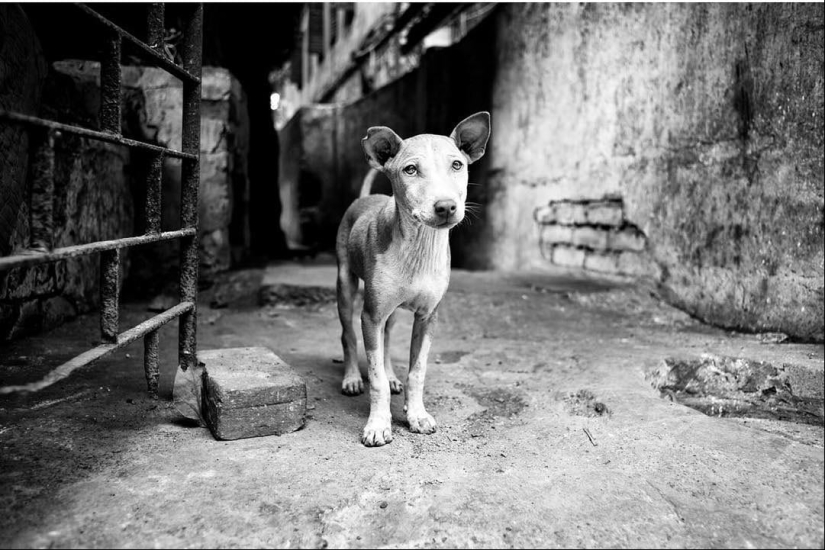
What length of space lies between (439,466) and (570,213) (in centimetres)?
412

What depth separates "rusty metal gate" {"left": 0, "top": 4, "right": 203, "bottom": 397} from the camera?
5.84ft

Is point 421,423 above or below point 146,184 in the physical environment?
below

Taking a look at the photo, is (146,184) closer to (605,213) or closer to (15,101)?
(15,101)

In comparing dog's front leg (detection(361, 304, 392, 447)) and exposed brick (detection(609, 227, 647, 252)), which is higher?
exposed brick (detection(609, 227, 647, 252))

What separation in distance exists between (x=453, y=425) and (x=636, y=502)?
903mm

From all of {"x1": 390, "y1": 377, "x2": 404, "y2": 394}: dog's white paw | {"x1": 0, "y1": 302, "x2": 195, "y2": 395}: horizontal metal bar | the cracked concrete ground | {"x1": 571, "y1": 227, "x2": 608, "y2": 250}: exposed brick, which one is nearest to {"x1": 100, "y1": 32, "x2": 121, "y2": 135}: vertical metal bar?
{"x1": 0, "y1": 302, "x2": 195, "y2": 395}: horizontal metal bar

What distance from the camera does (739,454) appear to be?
Answer: 2.10 m

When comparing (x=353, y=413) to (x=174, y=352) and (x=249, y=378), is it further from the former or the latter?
(x=174, y=352)

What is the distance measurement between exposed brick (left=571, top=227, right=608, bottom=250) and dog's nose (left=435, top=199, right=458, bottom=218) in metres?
3.46

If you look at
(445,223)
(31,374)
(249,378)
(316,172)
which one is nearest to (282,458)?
(249,378)

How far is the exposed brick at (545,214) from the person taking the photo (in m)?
6.07

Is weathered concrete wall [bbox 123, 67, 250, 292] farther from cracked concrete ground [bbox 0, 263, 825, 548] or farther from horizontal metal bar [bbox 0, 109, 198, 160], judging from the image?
horizontal metal bar [bbox 0, 109, 198, 160]

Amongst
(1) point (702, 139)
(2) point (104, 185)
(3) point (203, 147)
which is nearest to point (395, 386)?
(1) point (702, 139)

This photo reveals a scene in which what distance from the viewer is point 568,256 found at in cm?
591
